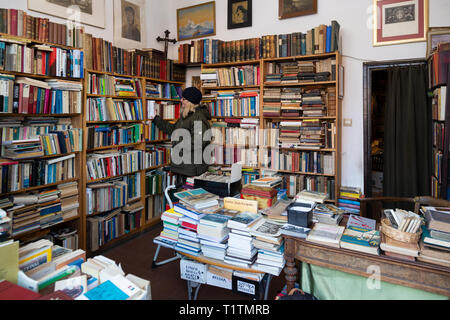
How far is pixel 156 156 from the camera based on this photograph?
14.5ft

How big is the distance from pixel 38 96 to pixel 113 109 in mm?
921

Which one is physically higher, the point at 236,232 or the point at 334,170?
the point at 334,170

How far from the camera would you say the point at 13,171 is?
2.74 m

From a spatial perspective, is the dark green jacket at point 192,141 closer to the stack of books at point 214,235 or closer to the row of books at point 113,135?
the row of books at point 113,135

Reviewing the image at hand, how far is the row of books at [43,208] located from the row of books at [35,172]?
101mm

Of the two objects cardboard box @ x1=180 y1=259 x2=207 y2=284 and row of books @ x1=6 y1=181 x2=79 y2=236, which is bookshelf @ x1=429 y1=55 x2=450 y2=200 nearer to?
cardboard box @ x1=180 y1=259 x2=207 y2=284

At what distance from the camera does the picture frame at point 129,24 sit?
13.8 ft

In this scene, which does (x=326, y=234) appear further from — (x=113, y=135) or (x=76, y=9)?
(x=76, y=9)

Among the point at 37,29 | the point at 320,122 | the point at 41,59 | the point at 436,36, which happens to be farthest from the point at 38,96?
the point at 436,36

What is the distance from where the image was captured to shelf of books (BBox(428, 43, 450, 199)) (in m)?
2.85
